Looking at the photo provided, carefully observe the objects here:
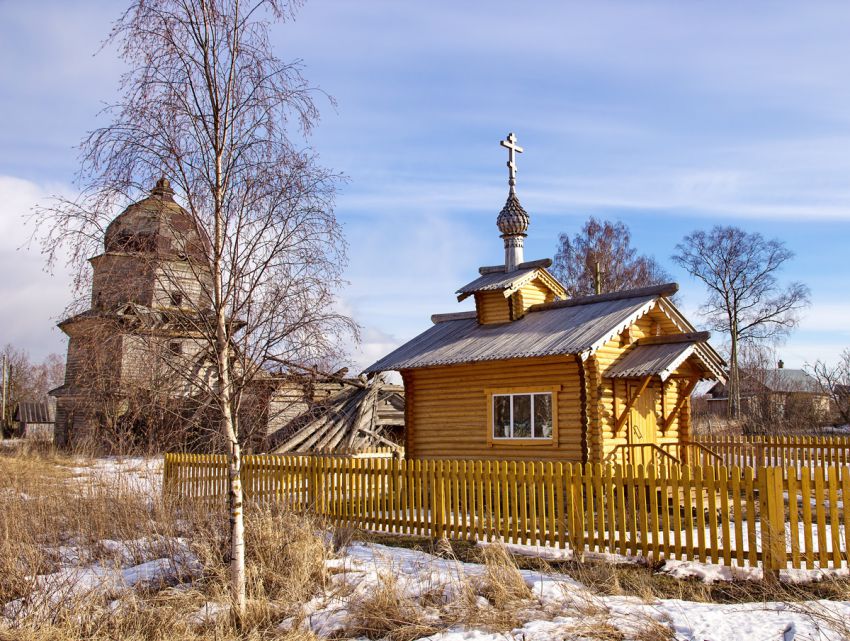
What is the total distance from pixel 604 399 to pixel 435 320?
6.30 m

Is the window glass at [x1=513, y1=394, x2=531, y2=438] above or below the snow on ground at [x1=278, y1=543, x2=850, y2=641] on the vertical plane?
above

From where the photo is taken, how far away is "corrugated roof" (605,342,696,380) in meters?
14.3

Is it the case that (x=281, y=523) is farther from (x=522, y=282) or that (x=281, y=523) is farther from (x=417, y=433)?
(x=522, y=282)

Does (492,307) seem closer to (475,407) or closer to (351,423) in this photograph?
(475,407)

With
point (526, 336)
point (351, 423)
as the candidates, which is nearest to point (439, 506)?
point (526, 336)

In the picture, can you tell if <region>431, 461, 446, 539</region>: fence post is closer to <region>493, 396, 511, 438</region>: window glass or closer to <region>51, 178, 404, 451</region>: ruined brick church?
<region>51, 178, 404, 451</region>: ruined brick church

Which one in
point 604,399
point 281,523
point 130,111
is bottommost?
point 281,523

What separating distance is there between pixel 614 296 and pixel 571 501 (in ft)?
25.2

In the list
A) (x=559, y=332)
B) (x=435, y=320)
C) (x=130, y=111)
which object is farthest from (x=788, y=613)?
(x=435, y=320)

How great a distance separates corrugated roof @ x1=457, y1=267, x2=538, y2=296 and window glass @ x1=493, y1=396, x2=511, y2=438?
2877mm

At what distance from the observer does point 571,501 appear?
9609 mm

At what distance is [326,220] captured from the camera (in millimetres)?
7539

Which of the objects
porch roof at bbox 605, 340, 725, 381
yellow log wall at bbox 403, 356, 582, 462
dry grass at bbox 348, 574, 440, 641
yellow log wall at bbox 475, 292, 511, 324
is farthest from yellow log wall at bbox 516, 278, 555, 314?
dry grass at bbox 348, 574, 440, 641

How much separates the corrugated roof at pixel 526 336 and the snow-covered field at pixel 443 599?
5.76m
